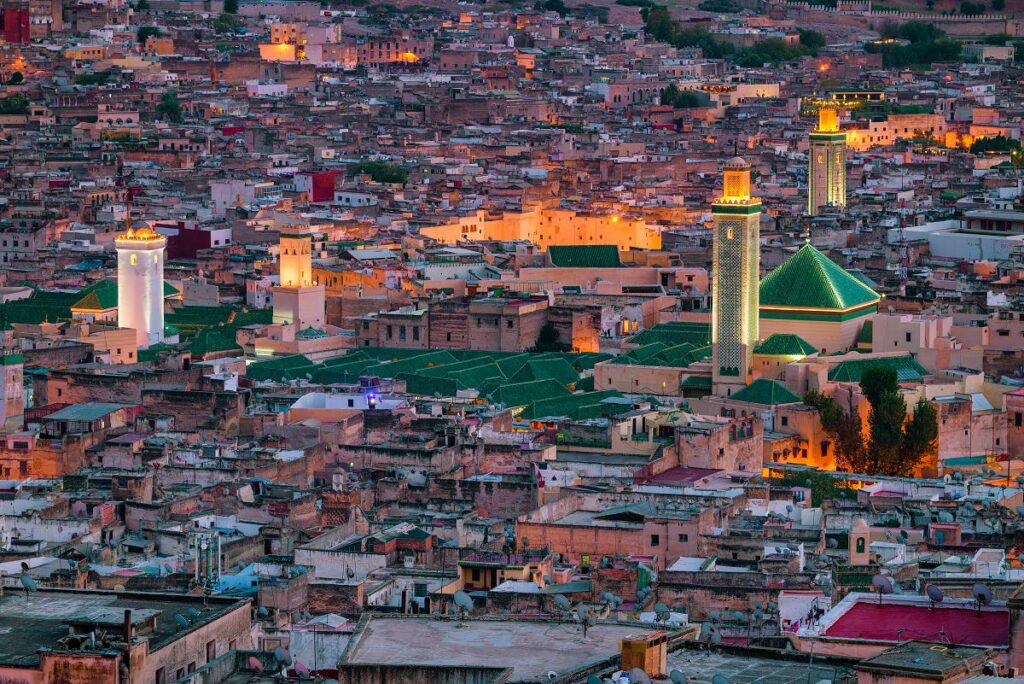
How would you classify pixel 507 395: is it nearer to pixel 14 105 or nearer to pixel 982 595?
pixel 982 595

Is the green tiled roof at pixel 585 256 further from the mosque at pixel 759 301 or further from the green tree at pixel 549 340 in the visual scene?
the mosque at pixel 759 301

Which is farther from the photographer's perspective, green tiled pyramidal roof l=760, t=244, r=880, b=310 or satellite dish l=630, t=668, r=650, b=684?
green tiled pyramidal roof l=760, t=244, r=880, b=310

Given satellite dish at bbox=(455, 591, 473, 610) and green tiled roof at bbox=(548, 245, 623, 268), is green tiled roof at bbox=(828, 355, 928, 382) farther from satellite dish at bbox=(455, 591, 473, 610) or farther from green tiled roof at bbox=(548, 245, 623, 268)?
satellite dish at bbox=(455, 591, 473, 610)

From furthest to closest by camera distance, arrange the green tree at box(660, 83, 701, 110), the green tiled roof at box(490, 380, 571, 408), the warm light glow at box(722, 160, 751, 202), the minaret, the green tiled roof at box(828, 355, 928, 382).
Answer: the green tree at box(660, 83, 701, 110), the warm light glow at box(722, 160, 751, 202), the minaret, the green tiled roof at box(828, 355, 928, 382), the green tiled roof at box(490, 380, 571, 408)

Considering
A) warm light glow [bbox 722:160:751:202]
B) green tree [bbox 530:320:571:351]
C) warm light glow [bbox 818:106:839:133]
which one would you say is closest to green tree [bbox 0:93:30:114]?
warm light glow [bbox 818:106:839:133]

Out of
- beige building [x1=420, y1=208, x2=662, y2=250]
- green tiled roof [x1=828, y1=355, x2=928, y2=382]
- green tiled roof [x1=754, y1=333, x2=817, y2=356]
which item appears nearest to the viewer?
green tiled roof [x1=828, y1=355, x2=928, y2=382]

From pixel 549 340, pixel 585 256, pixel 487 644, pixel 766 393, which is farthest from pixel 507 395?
pixel 487 644

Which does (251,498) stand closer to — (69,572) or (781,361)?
(69,572)
